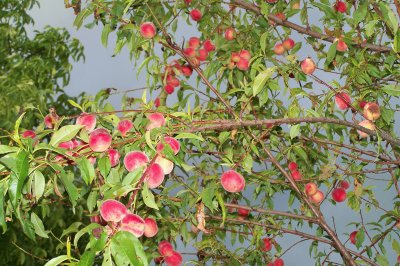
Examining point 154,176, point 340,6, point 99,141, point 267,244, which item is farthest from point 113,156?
point 340,6

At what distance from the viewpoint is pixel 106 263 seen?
111 centimetres

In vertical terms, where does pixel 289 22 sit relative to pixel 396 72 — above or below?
above

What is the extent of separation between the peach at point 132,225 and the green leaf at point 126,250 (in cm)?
11

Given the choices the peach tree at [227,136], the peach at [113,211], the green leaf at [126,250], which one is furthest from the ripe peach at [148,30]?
the green leaf at [126,250]

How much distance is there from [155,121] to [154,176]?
244mm

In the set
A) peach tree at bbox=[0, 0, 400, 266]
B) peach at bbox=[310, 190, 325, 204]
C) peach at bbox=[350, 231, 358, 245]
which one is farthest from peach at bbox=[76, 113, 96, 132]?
peach at bbox=[350, 231, 358, 245]

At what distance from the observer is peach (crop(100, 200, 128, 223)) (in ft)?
4.03

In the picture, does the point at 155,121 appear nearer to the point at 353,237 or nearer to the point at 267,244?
the point at 267,244

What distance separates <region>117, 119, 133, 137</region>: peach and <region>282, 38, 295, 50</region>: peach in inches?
62.7

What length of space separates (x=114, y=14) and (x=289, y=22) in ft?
2.67

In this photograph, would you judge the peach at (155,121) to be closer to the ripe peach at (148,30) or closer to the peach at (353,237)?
the ripe peach at (148,30)

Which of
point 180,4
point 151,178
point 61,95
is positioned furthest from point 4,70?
point 151,178

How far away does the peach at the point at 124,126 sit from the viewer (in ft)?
5.22

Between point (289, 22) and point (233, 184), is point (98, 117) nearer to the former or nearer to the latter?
point (233, 184)
